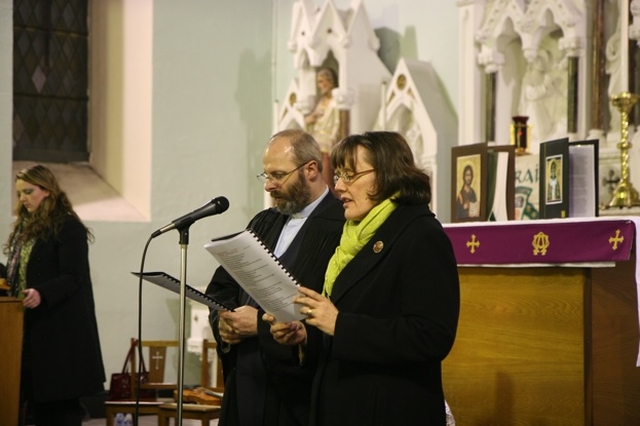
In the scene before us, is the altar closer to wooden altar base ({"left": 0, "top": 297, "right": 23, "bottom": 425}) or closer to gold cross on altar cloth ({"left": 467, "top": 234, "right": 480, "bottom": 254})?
gold cross on altar cloth ({"left": 467, "top": 234, "right": 480, "bottom": 254})

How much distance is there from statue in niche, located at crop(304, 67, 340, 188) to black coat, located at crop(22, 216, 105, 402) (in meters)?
3.10

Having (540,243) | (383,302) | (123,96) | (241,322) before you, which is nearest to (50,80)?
(123,96)

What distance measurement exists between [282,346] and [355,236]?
0.55 m

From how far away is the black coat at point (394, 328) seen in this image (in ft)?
9.87

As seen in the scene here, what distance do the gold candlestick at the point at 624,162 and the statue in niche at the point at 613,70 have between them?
57 cm

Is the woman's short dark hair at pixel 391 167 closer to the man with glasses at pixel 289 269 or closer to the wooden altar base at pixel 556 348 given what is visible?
the man with glasses at pixel 289 269

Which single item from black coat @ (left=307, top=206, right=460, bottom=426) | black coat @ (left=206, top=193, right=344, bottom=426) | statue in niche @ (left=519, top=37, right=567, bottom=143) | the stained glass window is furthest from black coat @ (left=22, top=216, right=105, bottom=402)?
the stained glass window

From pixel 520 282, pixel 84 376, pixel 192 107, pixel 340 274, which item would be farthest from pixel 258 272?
pixel 192 107

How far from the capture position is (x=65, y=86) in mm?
9914

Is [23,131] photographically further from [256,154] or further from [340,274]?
[340,274]

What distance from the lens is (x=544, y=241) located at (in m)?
4.64

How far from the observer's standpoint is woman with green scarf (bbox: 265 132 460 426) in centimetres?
302

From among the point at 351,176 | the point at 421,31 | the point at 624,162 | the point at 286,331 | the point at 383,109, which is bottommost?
the point at 286,331

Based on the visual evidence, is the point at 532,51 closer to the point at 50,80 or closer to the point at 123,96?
the point at 123,96
